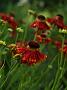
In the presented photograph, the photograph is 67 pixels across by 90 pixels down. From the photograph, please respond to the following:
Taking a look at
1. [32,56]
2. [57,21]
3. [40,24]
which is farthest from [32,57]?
[57,21]

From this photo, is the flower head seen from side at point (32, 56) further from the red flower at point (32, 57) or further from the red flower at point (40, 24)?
the red flower at point (40, 24)

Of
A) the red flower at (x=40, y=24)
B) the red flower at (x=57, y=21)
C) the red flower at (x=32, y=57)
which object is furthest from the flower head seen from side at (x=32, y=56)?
the red flower at (x=57, y=21)

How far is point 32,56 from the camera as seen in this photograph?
8.23 ft

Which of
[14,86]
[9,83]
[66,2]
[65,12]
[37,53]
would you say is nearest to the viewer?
[37,53]

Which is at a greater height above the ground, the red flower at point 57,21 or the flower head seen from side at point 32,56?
the red flower at point 57,21

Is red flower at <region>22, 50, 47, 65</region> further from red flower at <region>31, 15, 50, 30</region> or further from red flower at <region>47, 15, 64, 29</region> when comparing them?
red flower at <region>47, 15, 64, 29</region>

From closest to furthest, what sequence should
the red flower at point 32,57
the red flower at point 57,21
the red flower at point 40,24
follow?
the red flower at point 32,57 → the red flower at point 40,24 → the red flower at point 57,21

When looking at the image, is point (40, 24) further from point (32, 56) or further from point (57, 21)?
point (32, 56)

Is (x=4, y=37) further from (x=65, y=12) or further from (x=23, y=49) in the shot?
(x=65, y=12)

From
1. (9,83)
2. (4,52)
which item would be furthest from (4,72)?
(9,83)

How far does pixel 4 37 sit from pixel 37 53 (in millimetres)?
806

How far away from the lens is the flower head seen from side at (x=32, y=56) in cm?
245

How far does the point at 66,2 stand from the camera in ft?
33.5

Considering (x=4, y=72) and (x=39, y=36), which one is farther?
(x=39, y=36)
